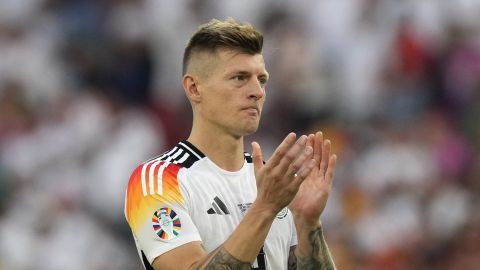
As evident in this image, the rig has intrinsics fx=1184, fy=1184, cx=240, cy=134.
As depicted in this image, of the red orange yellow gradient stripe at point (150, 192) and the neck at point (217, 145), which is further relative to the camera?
the neck at point (217, 145)

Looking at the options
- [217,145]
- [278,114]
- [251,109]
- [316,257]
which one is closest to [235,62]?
[251,109]

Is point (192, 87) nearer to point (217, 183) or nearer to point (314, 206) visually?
point (217, 183)

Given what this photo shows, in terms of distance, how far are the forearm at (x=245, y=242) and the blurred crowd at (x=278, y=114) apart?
5.27 metres

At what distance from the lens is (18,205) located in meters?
12.1

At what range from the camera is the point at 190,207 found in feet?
18.3

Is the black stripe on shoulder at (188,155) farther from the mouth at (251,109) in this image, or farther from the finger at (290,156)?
the finger at (290,156)

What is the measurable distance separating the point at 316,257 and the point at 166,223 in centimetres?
84

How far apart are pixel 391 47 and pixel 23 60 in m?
4.30

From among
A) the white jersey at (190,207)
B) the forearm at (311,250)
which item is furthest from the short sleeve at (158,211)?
the forearm at (311,250)

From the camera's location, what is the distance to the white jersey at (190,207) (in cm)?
546

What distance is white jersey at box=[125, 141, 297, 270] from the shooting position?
17.9 feet

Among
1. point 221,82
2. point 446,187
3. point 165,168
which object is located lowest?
point 446,187

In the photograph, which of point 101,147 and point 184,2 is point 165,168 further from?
point 184,2

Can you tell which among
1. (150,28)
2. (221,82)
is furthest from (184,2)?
(221,82)
